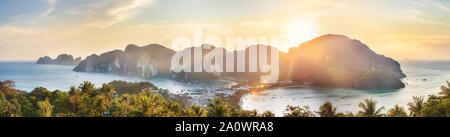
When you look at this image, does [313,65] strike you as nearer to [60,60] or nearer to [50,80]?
[50,80]

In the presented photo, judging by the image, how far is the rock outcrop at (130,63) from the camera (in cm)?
14250

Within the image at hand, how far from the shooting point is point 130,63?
480 ft

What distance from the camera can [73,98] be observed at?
22516 millimetres

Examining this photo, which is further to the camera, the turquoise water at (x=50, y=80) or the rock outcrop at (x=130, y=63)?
the rock outcrop at (x=130, y=63)

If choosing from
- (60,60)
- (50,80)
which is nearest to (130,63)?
(60,60)

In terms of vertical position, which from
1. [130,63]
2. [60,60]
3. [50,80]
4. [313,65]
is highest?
[60,60]

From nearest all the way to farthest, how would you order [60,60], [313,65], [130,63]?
[313,65] → [130,63] → [60,60]

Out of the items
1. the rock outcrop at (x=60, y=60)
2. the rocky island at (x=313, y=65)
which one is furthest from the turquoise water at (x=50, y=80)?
the rock outcrop at (x=60, y=60)

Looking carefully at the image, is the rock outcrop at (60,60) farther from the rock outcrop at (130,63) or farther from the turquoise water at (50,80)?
the turquoise water at (50,80)

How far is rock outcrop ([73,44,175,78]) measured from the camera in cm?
14250

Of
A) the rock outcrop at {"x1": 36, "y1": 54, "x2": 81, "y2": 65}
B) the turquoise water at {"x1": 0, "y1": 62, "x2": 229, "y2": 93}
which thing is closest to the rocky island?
the turquoise water at {"x1": 0, "y1": 62, "x2": 229, "y2": 93}

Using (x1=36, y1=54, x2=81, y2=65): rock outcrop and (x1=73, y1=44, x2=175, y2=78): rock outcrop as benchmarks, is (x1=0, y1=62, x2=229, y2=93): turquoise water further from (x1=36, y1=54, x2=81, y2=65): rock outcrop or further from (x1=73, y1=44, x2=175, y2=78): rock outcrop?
(x1=36, y1=54, x2=81, y2=65): rock outcrop
